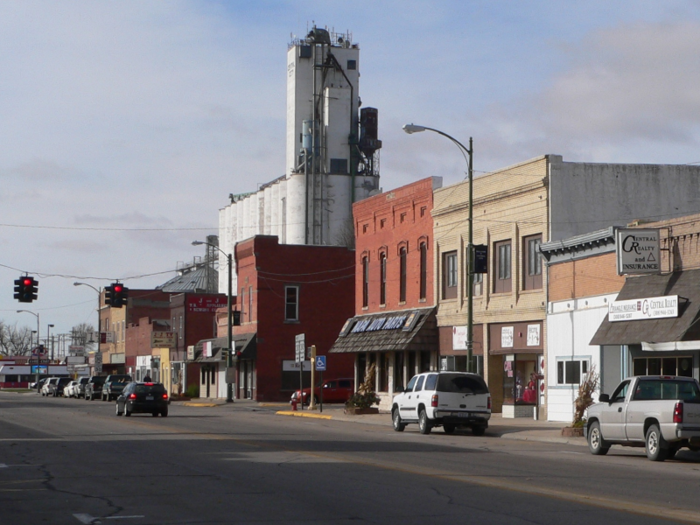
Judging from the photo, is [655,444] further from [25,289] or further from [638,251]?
[25,289]

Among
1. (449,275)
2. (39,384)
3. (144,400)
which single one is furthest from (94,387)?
(39,384)

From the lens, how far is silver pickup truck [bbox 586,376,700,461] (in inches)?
813

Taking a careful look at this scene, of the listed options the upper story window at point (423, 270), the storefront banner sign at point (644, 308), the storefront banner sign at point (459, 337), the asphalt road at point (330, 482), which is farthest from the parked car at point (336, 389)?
the asphalt road at point (330, 482)

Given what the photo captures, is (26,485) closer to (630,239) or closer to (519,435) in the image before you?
(519,435)

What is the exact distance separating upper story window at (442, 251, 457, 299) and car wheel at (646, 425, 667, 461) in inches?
867

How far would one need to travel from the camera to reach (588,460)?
2125 cm

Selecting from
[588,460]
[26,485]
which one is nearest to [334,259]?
[588,460]

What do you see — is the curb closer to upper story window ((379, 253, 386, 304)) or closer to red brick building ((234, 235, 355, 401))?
upper story window ((379, 253, 386, 304))

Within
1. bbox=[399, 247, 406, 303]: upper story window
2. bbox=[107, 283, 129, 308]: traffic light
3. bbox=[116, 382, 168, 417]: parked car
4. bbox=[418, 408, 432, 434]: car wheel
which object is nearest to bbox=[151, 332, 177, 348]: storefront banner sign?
bbox=[107, 283, 129, 308]: traffic light

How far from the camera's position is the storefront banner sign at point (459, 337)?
41.8m

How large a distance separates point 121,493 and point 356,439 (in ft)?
43.5

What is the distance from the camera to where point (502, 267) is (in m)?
40.1

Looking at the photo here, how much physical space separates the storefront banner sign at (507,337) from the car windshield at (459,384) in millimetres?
8265

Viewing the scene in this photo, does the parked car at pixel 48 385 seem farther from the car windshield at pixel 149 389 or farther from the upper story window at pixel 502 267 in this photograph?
the upper story window at pixel 502 267
